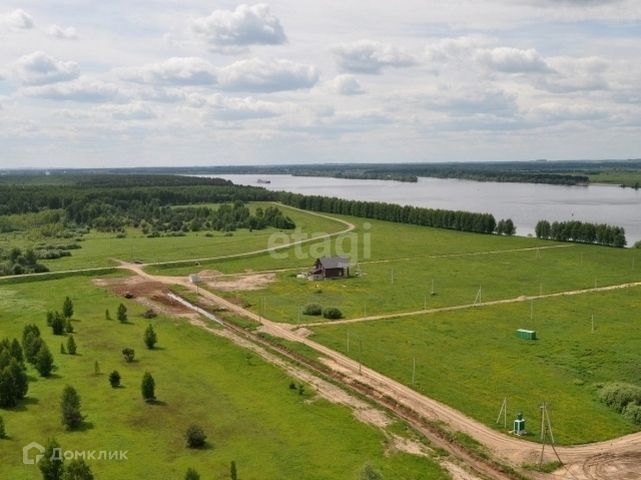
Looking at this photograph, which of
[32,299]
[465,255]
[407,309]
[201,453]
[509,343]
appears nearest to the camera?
[201,453]

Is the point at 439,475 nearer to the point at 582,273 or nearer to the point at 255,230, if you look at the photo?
the point at 582,273

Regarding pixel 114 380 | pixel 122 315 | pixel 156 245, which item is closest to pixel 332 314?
pixel 122 315

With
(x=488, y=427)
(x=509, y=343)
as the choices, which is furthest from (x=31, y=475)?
(x=509, y=343)

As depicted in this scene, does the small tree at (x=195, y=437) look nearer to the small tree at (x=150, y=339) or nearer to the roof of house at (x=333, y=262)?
the small tree at (x=150, y=339)

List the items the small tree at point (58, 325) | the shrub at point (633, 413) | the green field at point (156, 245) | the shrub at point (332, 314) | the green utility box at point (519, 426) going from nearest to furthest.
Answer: the green utility box at point (519, 426), the shrub at point (633, 413), the small tree at point (58, 325), the shrub at point (332, 314), the green field at point (156, 245)

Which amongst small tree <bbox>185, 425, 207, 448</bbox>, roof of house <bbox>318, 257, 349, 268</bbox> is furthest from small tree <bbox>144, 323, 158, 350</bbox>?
roof of house <bbox>318, 257, 349, 268</bbox>

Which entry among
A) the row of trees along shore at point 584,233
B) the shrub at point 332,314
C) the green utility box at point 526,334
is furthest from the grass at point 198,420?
the row of trees along shore at point 584,233
